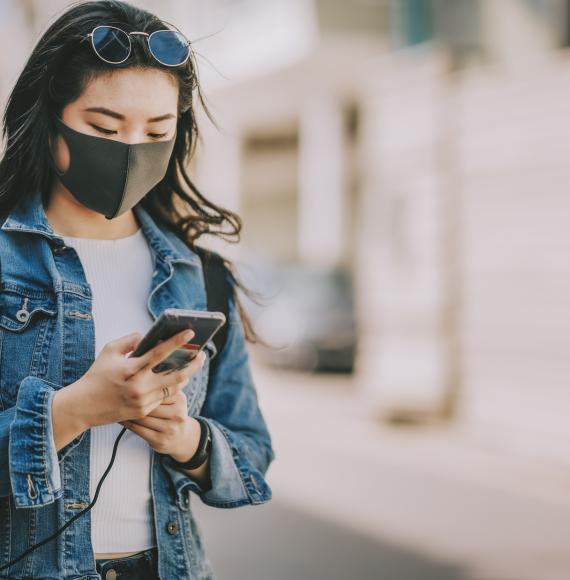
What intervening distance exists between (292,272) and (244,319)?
1174 cm

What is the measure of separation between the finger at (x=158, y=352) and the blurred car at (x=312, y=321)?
11.2m

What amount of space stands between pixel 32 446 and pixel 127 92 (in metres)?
0.65

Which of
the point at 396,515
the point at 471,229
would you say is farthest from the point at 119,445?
the point at 471,229

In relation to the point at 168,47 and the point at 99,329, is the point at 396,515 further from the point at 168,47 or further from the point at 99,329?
the point at 168,47

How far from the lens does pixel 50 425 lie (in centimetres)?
150

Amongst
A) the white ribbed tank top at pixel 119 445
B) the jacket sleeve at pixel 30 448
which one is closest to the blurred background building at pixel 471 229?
the white ribbed tank top at pixel 119 445

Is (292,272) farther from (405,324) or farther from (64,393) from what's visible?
(64,393)

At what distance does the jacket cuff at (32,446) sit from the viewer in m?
1.50

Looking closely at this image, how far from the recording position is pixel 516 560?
5.01 m

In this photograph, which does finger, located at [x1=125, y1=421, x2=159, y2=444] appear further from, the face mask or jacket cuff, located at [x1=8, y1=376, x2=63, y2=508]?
the face mask

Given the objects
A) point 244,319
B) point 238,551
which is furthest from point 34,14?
point 244,319

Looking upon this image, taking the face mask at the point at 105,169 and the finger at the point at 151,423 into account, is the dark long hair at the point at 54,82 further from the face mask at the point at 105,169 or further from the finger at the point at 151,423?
the finger at the point at 151,423

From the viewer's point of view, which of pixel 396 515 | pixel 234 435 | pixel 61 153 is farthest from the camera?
Result: pixel 396 515

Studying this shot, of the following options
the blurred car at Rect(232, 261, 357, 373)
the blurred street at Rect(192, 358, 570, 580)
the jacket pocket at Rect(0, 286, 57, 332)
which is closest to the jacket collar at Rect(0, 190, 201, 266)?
the jacket pocket at Rect(0, 286, 57, 332)
